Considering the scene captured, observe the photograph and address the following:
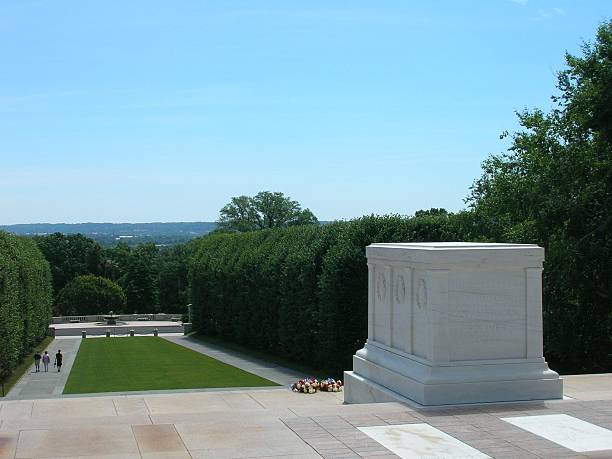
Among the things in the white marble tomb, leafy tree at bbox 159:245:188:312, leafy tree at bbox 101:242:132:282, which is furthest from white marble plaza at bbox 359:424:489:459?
leafy tree at bbox 101:242:132:282

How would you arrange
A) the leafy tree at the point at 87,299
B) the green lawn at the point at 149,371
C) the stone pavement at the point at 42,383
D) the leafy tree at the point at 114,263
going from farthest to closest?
the leafy tree at the point at 114,263 → the leafy tree at the point at 87,299 → the green lawn at the point at 149,371 → the stone pavement at the point at 42,383

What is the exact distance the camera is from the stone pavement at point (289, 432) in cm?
877

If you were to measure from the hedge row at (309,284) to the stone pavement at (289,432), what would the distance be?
1793cm

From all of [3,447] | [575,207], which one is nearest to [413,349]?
[3,447]

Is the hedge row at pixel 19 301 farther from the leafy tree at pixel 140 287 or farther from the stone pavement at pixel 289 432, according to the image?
the leafy tree at pixel 140 287

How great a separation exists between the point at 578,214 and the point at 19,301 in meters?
30.6

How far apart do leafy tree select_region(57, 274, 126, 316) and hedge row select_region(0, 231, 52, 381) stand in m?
22.3

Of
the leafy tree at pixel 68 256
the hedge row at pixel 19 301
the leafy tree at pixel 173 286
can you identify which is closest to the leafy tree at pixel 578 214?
the hedge row at pixel 19 301

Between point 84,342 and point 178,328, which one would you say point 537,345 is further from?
point 178,328

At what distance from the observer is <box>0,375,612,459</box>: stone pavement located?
345 inches

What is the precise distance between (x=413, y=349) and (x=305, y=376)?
20.2 metres

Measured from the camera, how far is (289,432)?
31.9 ft

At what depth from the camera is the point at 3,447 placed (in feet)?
29.6

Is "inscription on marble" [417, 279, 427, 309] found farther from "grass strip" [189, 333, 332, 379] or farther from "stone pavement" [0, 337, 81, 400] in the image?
"grass strip" [189, 333, 332, 379]
